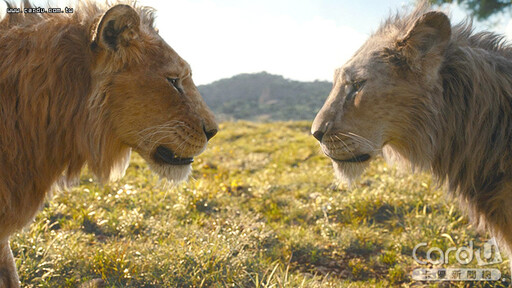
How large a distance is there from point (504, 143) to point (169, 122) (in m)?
2.10

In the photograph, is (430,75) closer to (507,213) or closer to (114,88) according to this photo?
(507,213)

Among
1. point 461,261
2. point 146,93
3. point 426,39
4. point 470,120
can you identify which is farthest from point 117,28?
point 461,261

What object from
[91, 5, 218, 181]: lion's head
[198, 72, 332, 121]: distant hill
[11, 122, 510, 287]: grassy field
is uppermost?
[91, 5, 218, 181]: lion's head

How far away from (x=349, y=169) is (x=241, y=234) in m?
1.48

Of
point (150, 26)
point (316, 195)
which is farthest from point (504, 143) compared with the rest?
point (316, 195)

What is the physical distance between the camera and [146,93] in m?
2.33

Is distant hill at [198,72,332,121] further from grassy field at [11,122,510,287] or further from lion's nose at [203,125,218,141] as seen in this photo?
lion's nose at [203,125,218,141]

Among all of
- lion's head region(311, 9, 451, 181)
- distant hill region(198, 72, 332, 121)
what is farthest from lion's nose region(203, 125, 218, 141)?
distant hill region(198, 72, 332, 121)

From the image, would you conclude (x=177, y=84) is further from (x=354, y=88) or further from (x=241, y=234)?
(x=241, y=234)

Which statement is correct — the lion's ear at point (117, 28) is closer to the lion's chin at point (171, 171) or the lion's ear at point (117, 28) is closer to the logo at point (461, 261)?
the lion's chin at point (171, 171)

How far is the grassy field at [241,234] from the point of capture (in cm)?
334

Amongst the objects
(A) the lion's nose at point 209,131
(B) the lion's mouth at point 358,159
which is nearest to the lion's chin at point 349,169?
(B) the lion's mouth at point 358,159

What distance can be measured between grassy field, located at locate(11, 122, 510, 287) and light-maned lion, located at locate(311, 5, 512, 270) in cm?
44

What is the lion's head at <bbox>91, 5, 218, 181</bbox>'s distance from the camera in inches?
88.5
